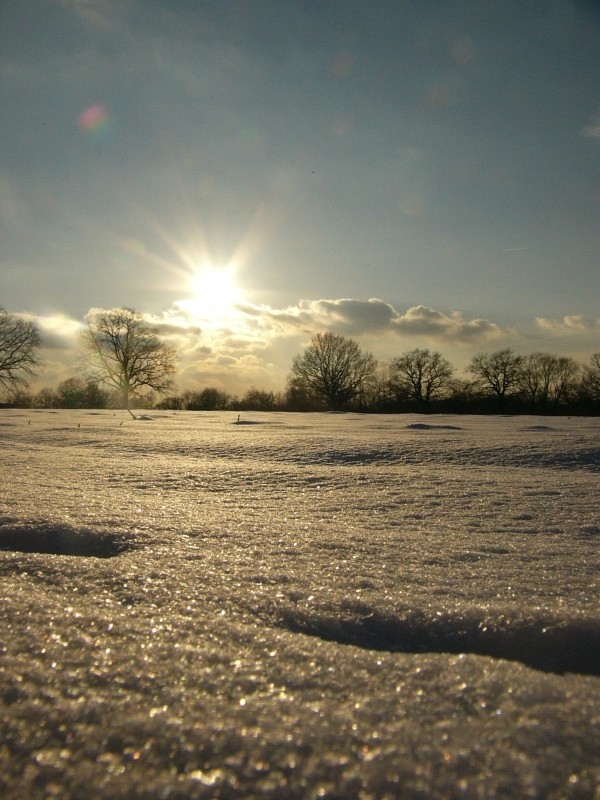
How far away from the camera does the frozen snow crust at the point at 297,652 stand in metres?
0.48

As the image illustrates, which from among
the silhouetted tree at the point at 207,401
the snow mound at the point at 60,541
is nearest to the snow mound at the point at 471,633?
the snow mound at the point at 60,541

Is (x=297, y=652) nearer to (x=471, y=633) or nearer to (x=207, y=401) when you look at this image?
(x=471, y=633)

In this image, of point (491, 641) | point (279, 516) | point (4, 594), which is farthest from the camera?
point (279, 516)

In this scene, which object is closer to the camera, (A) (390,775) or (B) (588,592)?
(A) (390,775)

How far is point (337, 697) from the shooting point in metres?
0.60

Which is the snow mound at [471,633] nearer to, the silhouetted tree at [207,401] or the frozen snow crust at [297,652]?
the frozen snow crust at [297,652]

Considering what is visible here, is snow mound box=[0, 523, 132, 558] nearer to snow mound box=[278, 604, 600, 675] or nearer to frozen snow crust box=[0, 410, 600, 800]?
frozen snow crust box=[0, 410, 600, 800]

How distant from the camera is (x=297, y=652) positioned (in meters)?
0.71

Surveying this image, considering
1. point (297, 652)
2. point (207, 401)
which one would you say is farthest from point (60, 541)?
point (207, 401)

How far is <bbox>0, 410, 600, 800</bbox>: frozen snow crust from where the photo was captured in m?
0.48

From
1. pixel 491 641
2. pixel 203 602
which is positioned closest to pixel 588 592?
pixel 491 641

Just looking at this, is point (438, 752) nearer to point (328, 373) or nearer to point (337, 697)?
point (337, 697)

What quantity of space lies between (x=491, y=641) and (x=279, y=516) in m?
0.89

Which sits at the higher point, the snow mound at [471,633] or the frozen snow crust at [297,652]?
the frozen snow crust at [297,652]
